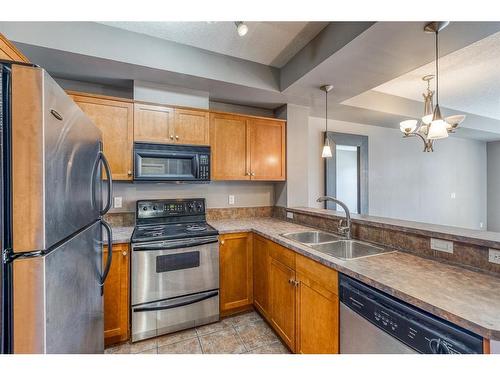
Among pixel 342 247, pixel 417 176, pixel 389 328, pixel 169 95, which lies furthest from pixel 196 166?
pixel 417 176

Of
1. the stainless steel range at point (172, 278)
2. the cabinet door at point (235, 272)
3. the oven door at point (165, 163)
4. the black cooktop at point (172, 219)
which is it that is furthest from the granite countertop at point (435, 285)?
the oven door at point (165, 163)

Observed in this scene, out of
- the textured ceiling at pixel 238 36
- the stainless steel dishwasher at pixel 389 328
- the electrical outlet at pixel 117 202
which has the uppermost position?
the textured ceiling at pixel 238 36

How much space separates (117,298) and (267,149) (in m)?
2.14

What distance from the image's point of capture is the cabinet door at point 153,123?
7.23ft

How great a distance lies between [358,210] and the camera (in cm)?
366

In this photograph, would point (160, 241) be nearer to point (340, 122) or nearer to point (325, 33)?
point (325, 33)

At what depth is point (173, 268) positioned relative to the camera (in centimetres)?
202

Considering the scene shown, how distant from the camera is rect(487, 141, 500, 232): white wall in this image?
5.32m

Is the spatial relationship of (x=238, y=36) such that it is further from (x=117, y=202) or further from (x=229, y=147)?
(x=117, y=202)

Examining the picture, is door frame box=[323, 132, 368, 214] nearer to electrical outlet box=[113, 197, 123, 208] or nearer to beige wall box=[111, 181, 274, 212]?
beige wall box=[111, 181, 274, 212]

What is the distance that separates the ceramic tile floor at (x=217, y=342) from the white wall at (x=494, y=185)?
6509 millimetres

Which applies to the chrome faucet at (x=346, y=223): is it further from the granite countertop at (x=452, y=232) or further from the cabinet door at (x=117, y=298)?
the cabinet door at (x=117, y=298)

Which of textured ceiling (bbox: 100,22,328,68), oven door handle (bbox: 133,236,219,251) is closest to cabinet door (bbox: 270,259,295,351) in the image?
oven door handle (bbox: 133,236,219,251)
